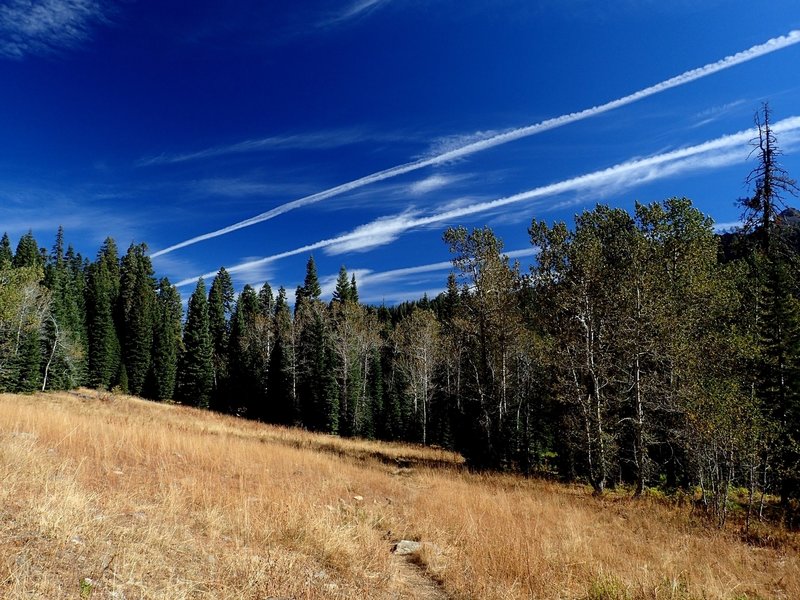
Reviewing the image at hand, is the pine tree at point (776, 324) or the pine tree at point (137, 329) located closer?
the pine tree at point (776, 324)

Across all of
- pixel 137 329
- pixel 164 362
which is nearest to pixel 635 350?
pixel 164 362

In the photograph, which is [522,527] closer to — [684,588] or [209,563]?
[684,588]

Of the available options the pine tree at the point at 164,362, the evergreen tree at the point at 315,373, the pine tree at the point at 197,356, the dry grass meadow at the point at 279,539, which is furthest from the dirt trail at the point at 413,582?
the pine tree at the point at 164,362

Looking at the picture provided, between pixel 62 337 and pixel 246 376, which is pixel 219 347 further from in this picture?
pixel 62 337

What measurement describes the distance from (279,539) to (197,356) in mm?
54661

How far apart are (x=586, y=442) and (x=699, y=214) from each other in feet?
42.7

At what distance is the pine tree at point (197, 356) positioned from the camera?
178 ft

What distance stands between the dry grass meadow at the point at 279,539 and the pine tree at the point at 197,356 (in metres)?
45.4

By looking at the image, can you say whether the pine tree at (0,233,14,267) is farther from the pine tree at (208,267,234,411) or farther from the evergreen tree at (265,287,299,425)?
the evergreen tree at (265,287,299,425)

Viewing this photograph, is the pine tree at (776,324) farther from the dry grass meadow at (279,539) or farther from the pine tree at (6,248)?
the pine tree at (6,248)

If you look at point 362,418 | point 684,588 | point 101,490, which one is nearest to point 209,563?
point 101,490

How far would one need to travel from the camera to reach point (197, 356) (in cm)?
5488

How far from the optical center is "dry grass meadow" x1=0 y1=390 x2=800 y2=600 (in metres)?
4.03

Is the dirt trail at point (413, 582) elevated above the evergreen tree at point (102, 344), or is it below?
below
